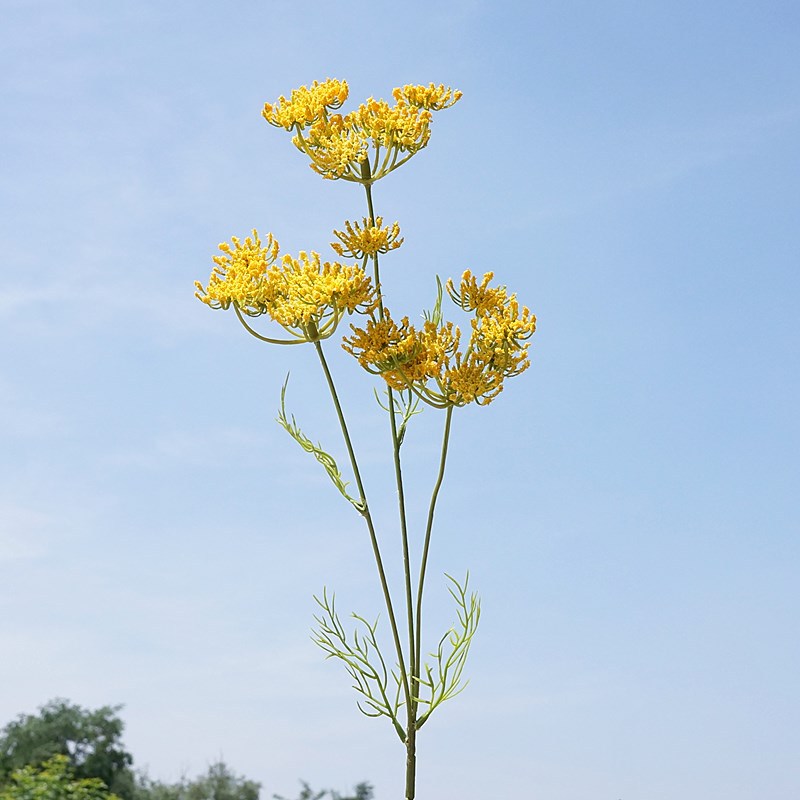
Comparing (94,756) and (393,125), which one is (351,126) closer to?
(393,125)

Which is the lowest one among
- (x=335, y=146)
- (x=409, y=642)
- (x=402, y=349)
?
(x=409, y=642)

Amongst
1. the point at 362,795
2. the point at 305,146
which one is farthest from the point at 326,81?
the point at 362,795

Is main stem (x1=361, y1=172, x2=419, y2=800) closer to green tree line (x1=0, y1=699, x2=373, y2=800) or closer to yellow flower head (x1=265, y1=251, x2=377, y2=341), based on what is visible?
yellow flower head (x1=265, y1=251, x2=377, y2=341)

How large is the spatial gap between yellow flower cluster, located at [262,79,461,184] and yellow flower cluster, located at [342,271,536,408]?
64cm

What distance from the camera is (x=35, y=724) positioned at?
8.43m

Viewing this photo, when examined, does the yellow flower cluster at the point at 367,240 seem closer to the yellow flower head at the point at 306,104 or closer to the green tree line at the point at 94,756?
the yellow flower head at the point at 306,104

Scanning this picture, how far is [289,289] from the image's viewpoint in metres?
3.71

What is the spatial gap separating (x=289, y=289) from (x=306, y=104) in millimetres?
740

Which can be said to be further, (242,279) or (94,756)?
(94,756)

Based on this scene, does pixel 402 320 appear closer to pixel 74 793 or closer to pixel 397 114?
pixel 397 114

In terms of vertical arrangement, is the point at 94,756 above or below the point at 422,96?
below

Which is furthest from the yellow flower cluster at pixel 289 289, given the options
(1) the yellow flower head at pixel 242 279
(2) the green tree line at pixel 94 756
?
(2) the green tree line at pixel 94 756

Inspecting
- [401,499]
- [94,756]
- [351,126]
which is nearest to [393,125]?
[351,126]

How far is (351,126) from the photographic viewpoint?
12.6ft
